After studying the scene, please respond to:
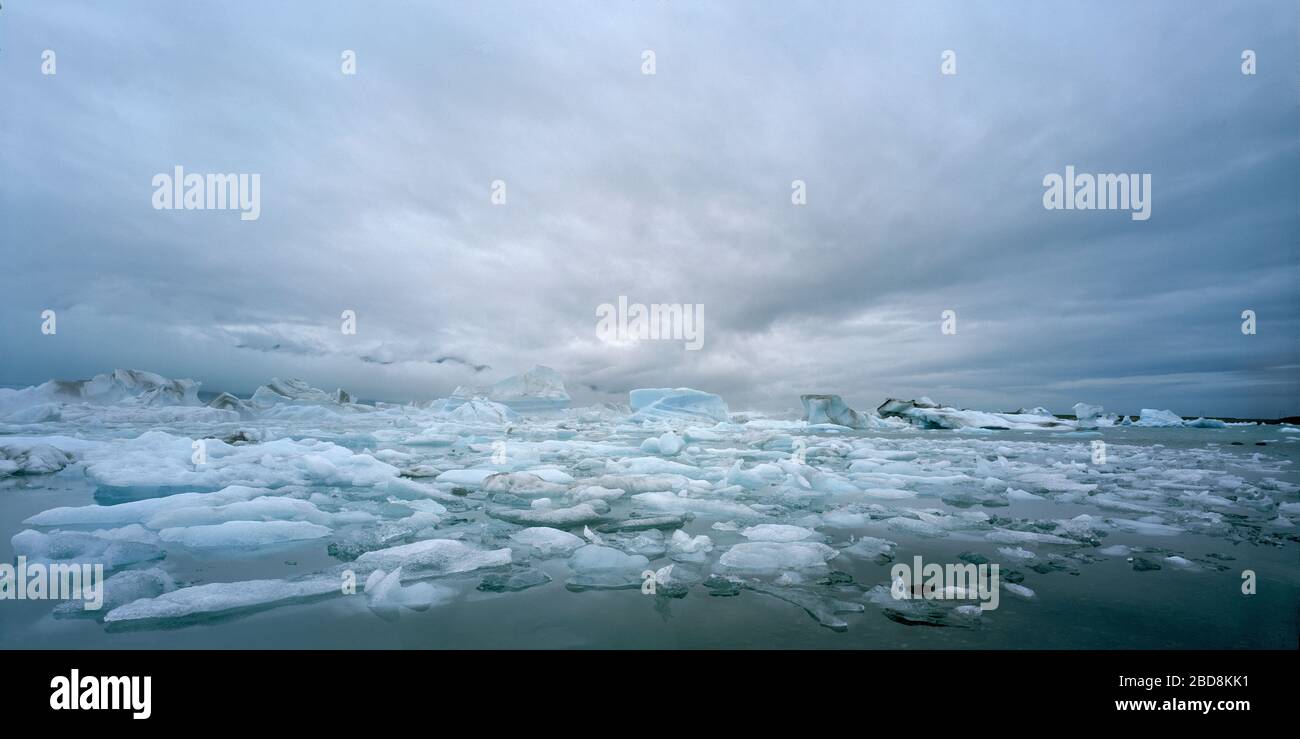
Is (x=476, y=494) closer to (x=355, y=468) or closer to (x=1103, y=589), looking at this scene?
(x=355, y=468)

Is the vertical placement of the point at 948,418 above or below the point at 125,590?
below

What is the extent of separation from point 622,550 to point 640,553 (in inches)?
7.2

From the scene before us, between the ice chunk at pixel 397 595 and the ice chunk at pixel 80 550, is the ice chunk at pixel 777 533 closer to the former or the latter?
the ice chunk at pixel 397 595

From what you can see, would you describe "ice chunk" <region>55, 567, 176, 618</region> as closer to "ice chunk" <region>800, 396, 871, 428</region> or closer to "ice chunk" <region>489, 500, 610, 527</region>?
"ice chunk" <region>489, 500, 610, 527</region>

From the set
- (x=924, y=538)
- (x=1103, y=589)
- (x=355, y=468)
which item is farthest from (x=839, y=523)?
(x=355, y=468)

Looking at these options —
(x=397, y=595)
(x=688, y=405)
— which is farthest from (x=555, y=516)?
(x=688, y=405)

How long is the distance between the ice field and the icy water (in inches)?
0.8

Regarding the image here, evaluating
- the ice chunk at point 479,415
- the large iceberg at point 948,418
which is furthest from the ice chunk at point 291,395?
the large iceberg at point 948,418

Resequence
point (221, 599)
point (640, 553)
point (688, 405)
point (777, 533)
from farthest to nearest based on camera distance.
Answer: point (688, 405)
point (777, 533)
point (640, 553)
point (221, 599)

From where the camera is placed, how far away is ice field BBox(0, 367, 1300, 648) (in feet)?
8.82

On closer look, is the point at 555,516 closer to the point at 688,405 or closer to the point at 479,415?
the point at 479,415

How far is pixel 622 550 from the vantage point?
14.0ft

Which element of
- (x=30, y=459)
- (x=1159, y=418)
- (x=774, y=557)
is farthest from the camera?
(x=1159, y=418)
